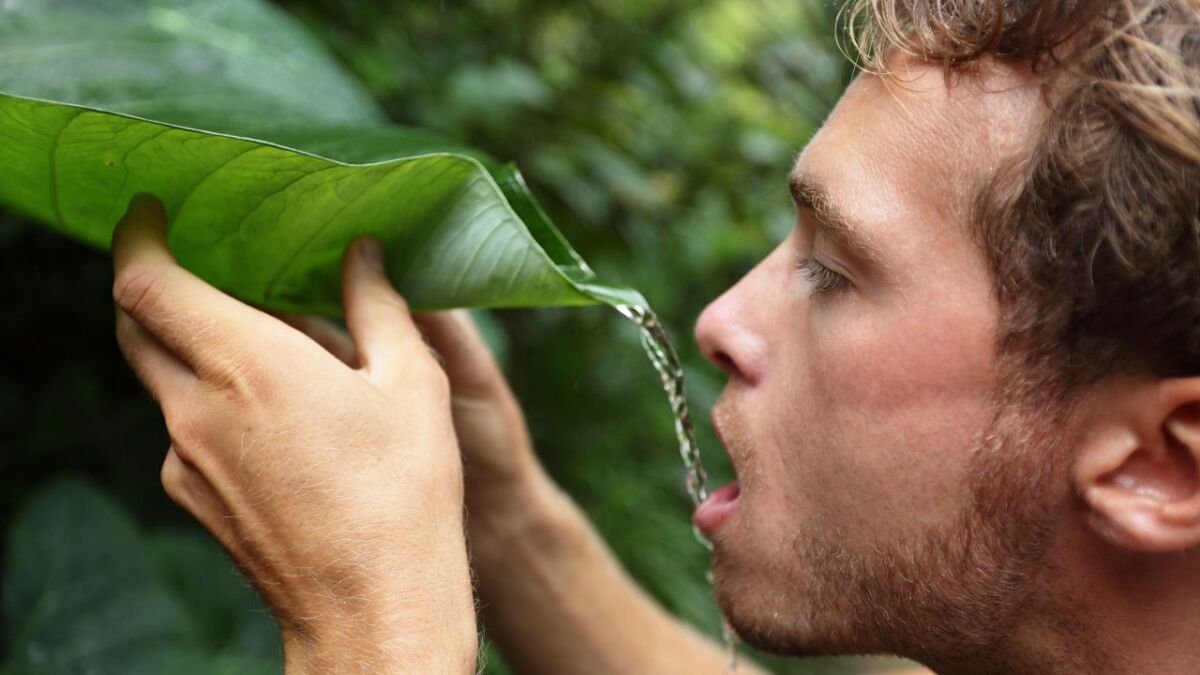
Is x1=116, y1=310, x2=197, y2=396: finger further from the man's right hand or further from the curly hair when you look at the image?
the curly hair

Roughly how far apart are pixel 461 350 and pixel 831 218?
0.58 meters

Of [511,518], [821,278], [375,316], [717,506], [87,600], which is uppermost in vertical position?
[821,278]

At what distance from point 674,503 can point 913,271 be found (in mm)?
2283

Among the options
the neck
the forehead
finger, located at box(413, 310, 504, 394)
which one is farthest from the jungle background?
the neck

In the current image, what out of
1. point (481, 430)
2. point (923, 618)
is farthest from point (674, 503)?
point (923, 618)

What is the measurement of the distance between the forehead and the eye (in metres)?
0.08

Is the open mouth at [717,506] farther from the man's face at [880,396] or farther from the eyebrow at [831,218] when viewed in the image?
the eyebrow at [831,218]

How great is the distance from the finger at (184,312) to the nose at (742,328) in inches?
23.0

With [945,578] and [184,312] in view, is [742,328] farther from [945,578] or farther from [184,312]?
Answer: [184,312]

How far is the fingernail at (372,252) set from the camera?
1400 mm

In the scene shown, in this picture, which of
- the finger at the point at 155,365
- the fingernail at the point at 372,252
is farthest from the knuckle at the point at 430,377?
the finger at the point at 155,365

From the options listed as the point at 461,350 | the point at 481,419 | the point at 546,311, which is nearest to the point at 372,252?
the point at 461,350

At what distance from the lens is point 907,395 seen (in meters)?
1.46

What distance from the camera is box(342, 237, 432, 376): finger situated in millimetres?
1346
